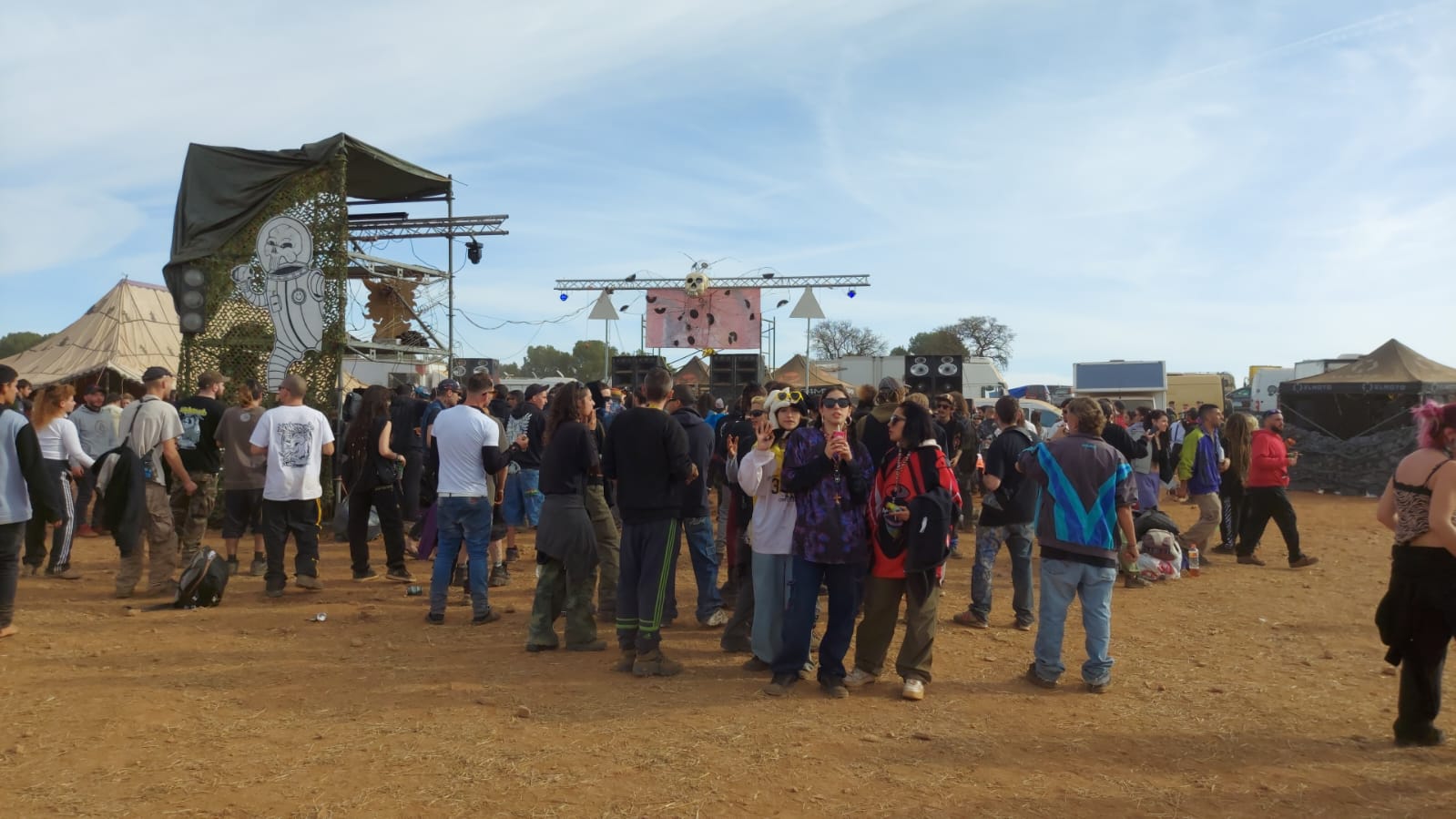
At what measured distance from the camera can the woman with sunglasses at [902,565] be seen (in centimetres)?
539

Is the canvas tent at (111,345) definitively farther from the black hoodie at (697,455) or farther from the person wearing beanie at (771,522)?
the person wearing beanie at (771,522)

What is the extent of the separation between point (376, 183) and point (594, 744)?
11.9 m

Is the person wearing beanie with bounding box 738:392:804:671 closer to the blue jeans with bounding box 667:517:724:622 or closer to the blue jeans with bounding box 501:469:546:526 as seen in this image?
the blue jeans with bounding box 667:517:724:622

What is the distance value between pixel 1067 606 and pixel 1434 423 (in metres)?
2.10

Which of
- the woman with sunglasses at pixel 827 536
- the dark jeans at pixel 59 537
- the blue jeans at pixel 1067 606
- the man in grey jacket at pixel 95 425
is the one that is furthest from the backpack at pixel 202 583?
the blue jeans at pixel 1067 606

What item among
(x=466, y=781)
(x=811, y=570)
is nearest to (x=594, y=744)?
(x=466, y=781)

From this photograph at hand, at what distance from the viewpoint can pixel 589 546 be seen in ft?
20.5

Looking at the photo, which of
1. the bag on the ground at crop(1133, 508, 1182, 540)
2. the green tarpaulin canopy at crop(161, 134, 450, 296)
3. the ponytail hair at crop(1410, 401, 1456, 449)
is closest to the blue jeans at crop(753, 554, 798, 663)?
the ponytail hair at crop(1410, 401, 1456, 449)

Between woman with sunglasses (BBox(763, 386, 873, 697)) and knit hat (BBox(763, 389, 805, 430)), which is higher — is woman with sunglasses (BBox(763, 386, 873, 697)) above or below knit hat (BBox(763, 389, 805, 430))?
below

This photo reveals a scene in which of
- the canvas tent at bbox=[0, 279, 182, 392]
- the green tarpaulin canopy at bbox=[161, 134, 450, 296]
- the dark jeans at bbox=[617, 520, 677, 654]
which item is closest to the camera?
the dark jeans at bbox=[617, 520, 677, 654]

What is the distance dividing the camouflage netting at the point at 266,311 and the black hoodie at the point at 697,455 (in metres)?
7.46

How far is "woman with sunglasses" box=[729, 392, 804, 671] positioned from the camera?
5555mm

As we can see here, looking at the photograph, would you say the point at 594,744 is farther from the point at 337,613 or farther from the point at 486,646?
the point at 337,613

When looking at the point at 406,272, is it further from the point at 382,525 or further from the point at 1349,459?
the point at 1349,459
